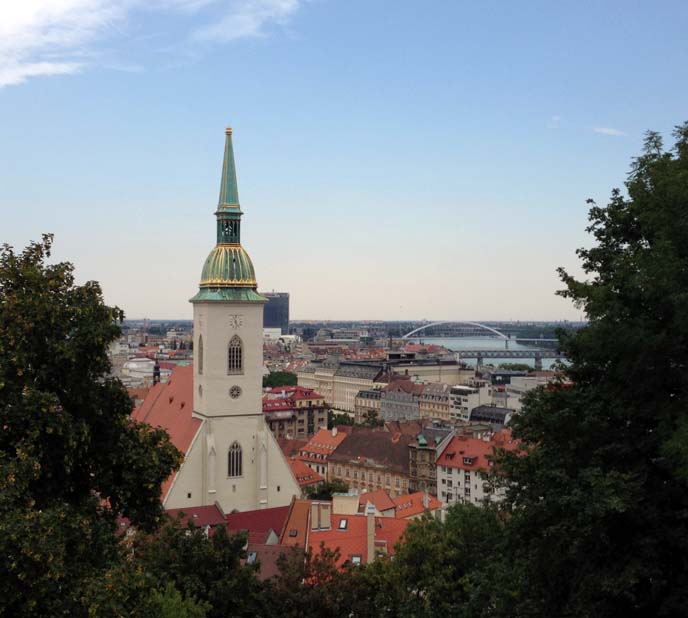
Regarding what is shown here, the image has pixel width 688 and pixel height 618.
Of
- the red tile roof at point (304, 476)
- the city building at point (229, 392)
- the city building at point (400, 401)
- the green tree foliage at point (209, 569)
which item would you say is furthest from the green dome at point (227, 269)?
the city building at point (400, 401)

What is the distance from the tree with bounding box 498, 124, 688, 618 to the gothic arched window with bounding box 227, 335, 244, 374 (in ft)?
95.3

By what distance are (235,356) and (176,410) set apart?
20.9 ft

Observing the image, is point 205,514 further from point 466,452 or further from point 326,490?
point 466,452

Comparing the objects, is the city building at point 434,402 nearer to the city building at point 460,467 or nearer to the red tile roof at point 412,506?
the city building at point 460,467

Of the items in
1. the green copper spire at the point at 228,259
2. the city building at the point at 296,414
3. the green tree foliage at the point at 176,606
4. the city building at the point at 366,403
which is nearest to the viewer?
the green tree foliage at the point at 176,606

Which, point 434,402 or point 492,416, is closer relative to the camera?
point 492,416

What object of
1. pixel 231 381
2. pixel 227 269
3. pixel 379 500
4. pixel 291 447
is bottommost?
pixel 291 447

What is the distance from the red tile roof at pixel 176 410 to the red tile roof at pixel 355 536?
31.9 ft

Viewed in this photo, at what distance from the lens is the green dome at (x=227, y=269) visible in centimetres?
4566

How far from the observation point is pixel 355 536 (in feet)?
122

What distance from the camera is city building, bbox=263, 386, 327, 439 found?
109 m

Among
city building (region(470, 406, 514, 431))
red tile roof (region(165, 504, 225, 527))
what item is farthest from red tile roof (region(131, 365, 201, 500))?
city building (region(470, 406, 514, 431))

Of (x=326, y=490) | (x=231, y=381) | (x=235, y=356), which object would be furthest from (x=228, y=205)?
(x=326, y=490)

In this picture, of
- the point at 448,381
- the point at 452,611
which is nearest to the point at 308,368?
the point at 448,381
